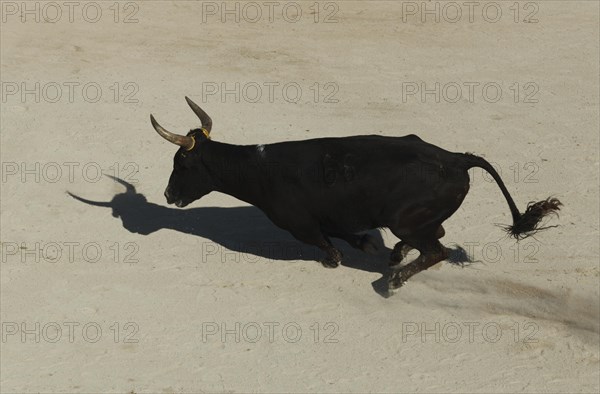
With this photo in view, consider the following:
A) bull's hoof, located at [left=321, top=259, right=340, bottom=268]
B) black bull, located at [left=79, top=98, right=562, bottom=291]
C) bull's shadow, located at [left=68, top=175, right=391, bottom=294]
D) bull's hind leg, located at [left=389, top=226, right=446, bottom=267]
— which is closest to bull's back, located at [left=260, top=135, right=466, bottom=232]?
black bull, located at [left=79, top=98, right=562, bottom=291]

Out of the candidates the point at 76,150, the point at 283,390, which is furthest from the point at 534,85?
the point at 283,390

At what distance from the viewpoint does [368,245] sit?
14172 millimetres

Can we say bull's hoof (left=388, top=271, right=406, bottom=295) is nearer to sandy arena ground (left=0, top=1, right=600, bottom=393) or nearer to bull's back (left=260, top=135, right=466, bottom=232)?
sandy arena ground (left=0, top=1, right=600, bottom=393)

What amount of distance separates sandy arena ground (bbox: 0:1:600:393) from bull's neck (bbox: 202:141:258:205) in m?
1.03

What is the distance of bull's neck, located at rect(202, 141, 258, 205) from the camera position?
46.3ft

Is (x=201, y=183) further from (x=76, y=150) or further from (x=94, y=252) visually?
(x=76, y=150)

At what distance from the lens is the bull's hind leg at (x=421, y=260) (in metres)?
13.4

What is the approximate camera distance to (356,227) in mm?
13672

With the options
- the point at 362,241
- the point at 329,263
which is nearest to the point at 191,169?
the point at 329,263

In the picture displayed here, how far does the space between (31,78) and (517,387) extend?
36.1 feet

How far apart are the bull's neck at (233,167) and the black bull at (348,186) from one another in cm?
1

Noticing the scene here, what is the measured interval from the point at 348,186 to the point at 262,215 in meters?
2.74

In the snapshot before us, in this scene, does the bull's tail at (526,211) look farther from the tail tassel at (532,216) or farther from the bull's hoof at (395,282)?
the bull's hoof at (395,282)

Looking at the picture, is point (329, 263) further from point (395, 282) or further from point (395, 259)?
point (395, 282)
